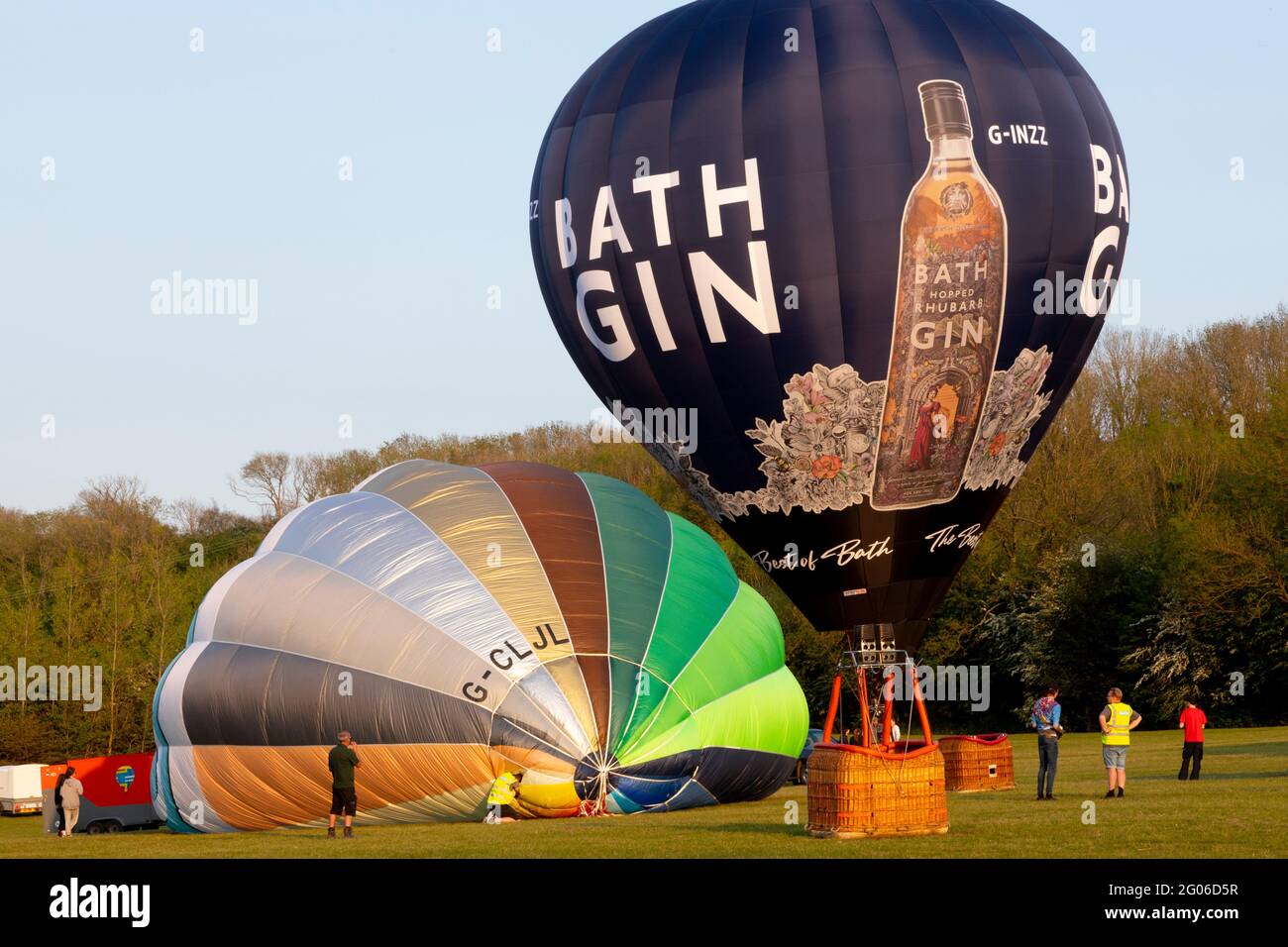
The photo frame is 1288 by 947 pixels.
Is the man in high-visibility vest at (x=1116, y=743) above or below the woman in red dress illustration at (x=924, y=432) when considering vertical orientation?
below

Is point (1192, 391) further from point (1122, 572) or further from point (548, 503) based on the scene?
point (548, 503)

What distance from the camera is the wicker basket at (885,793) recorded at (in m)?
15.0

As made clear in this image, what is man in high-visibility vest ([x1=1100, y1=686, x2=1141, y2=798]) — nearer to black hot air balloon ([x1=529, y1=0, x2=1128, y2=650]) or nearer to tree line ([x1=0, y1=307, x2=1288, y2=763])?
black hot air balloon ([x1=529, y1=0, x2=1128, y2=650])

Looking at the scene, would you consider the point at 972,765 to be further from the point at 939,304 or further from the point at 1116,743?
the point at 939,304

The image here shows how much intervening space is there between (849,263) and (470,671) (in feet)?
20.9

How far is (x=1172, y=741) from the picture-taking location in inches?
1330

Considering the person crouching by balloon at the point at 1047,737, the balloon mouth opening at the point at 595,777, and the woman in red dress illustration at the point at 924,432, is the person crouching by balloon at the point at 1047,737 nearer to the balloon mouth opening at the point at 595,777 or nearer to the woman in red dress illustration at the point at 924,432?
the woman in red dress illustration at the point at 924,432

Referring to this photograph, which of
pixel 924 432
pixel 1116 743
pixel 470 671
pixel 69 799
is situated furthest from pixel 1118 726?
pixel 69 799

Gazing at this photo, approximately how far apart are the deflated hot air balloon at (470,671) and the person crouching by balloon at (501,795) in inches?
4.5

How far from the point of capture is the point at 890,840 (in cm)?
1470

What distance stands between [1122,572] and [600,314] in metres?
29.5

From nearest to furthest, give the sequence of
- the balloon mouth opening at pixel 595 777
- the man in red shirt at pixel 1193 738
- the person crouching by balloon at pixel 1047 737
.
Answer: the person crouching by balloon at pixel 1047 737, the balloon mouth opening at pixel 595 777, the man in red shirt at pixel 1193 738

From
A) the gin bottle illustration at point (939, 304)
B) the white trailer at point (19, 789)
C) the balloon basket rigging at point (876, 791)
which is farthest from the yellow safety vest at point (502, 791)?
the white trailer at point (19, 789)

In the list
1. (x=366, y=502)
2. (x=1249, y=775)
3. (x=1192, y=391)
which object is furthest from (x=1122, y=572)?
(x=366, y=502)
